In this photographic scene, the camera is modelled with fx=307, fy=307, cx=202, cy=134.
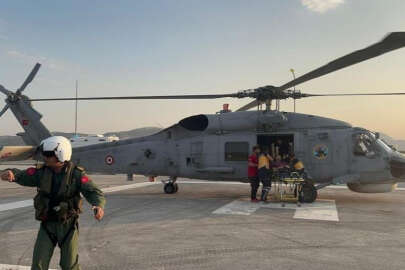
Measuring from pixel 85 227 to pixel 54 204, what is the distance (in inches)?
157

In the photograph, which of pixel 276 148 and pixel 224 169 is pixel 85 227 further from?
pixel 276 148

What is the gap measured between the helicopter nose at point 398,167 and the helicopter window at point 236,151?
464cm

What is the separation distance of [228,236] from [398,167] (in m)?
6.97

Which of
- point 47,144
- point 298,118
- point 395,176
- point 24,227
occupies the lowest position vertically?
point 24,227

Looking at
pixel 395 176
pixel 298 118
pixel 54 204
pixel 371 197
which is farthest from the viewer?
pixel 371 197

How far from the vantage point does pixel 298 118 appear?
1052 centimetres

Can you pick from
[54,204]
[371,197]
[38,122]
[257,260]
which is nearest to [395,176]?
[371,197]

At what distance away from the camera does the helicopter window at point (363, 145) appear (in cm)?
996

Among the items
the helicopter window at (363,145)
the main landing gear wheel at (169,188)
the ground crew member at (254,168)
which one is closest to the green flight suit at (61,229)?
the ground crew member at (254,168)

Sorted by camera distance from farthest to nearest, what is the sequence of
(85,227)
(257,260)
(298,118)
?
(298,118) → (85,227) → (257,260)

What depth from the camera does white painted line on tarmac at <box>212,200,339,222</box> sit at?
787cm

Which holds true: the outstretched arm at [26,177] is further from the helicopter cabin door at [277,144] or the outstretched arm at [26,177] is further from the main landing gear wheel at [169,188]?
the main landing gear wheel at [169,188]

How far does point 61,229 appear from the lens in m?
3.09

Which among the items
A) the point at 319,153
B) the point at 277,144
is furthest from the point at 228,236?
the point at 277,144
